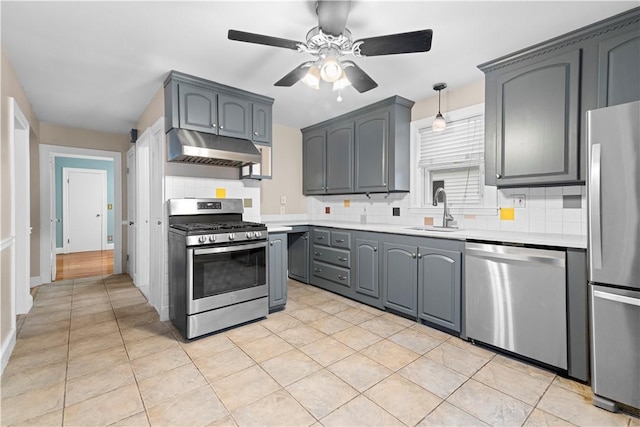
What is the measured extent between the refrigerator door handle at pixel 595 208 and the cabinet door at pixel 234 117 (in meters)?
2.88

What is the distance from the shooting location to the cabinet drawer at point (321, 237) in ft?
12.5

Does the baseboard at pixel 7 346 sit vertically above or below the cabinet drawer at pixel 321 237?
below

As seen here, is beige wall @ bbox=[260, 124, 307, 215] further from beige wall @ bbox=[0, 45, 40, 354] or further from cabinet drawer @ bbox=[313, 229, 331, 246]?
beige wall @ bbox=[0, 45, 40, 354]

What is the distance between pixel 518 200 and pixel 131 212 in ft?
16.9

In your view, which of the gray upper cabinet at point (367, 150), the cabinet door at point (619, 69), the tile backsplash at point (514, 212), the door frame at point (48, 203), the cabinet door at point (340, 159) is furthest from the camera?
the door frame at point (48, 203)

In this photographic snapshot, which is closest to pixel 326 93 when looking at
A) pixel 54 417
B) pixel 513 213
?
pixel 513 213

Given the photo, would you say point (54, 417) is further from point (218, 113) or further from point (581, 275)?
point (581, 275)

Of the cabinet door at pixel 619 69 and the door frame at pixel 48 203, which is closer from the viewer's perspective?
the cabinet door at pixel 619 69

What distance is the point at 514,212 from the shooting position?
2775mm

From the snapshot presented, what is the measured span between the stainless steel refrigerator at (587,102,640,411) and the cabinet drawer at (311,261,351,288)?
2.21 meters

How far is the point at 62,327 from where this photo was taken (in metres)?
2.82

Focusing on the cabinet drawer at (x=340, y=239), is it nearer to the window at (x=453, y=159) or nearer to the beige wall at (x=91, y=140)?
the window at (x=453, y=159)

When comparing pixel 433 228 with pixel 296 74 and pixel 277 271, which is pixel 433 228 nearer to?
pixel 277 271

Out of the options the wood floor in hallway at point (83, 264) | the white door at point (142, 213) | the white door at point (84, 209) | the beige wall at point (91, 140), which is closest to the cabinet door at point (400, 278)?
the white door at point (142, 213)
